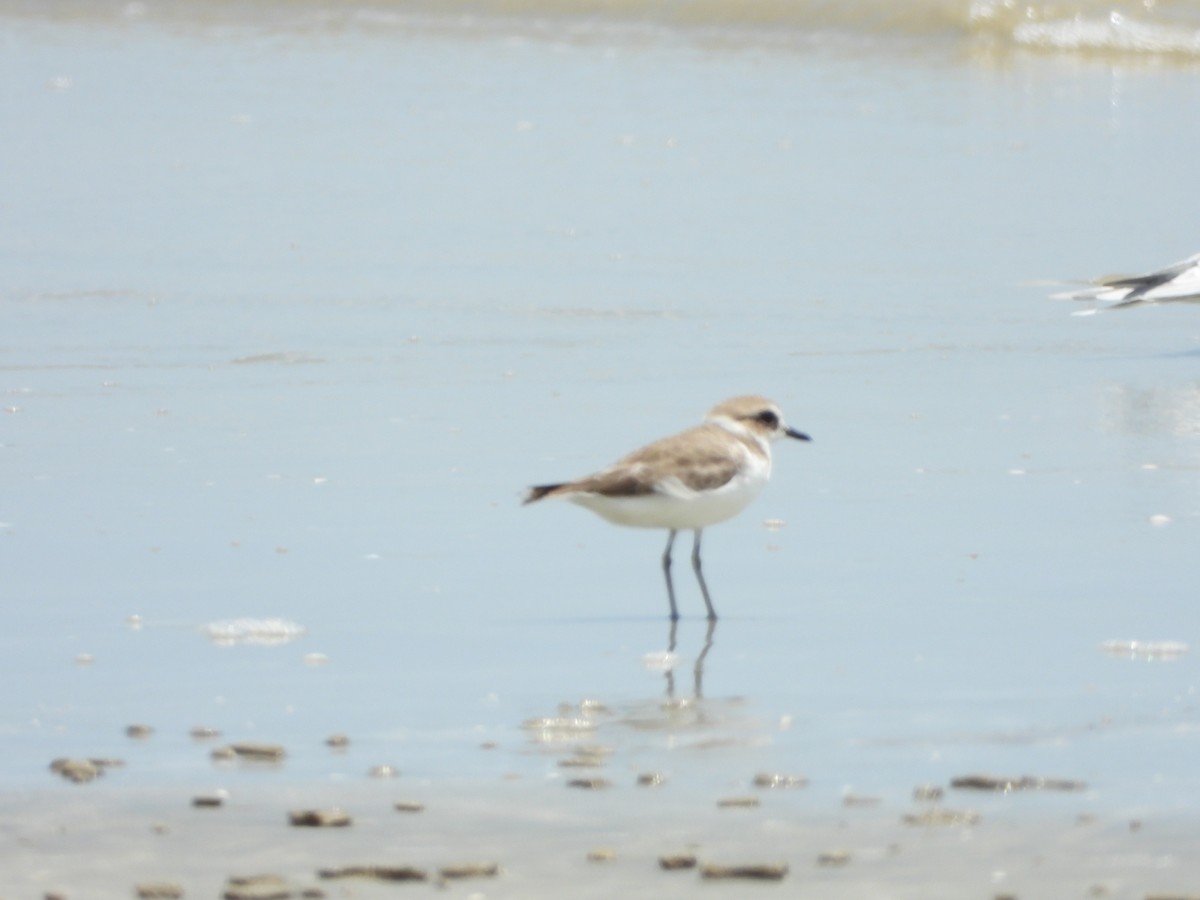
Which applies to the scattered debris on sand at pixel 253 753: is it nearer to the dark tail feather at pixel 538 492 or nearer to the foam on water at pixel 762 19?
the dark tail feather at pixel 538 492

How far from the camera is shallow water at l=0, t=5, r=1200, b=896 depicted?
5.12 m

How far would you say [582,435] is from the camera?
8.34m

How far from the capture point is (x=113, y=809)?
446 cm

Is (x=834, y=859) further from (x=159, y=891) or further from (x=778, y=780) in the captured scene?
(x=159, y=891)

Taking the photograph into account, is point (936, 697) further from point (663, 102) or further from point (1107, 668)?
point (663, 102)

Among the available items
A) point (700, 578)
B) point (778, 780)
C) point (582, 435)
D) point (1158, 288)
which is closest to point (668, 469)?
point (700, 578)

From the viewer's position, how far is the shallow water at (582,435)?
16.8 feet

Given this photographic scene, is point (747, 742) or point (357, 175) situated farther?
point (357, 175)

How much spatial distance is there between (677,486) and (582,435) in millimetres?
2186

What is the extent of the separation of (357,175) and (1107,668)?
382 inches

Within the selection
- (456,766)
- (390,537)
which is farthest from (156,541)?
(456,766)

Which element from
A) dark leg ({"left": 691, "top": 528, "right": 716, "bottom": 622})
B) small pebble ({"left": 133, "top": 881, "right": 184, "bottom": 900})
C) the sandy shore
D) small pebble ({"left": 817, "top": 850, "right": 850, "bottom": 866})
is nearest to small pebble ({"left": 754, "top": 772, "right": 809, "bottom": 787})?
the sandy shore

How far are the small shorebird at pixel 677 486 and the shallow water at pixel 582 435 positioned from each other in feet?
0.82

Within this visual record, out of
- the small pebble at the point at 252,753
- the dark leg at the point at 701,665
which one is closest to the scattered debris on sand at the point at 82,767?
the small pebble at the point at 252,753
